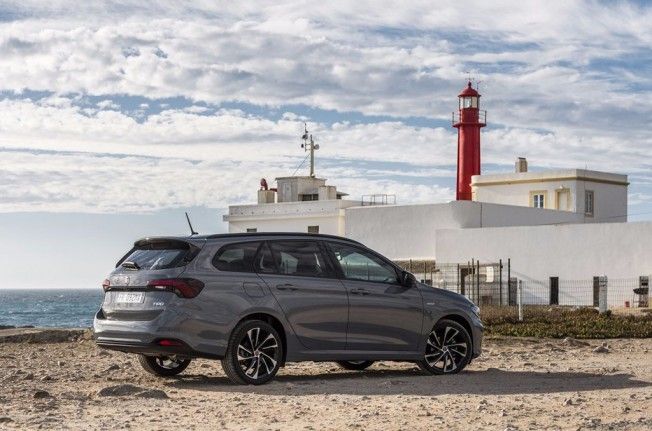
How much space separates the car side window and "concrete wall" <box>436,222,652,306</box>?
34.9m

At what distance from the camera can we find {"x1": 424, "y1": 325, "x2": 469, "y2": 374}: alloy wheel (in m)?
14.8

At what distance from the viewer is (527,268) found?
51094mm

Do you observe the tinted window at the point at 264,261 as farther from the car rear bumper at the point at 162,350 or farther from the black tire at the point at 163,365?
the black tire at the point at 163,365

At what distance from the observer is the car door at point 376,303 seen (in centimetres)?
1420

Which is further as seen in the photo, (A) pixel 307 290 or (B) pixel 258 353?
(A) pixel 307 290

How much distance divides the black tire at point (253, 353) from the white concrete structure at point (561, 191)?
50102mm

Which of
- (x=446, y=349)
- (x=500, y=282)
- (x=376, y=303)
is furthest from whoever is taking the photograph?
(x=500, y=282)

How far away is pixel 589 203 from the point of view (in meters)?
63.5

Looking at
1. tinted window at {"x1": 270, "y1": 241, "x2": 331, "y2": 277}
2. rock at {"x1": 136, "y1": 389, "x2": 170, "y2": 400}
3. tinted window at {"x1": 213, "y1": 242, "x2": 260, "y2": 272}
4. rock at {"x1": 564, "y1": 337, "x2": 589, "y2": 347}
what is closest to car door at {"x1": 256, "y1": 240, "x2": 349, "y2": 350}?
tinted window at {"x1": 270, "y1": 241, "x2": 331, "y2": 277}

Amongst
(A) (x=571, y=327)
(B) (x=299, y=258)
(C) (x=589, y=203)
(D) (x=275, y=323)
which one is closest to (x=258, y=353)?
(D) (x=275, y=323)

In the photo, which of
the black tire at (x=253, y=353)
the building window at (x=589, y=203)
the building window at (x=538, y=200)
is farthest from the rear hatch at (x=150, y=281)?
the building window at (x=589, y=203)

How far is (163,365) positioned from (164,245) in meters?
1.75

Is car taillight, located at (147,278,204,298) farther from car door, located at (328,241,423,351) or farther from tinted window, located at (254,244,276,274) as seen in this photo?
car door, located at (328,241,423,351)

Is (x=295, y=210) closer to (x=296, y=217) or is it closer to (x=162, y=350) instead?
(x=296, y=217)
